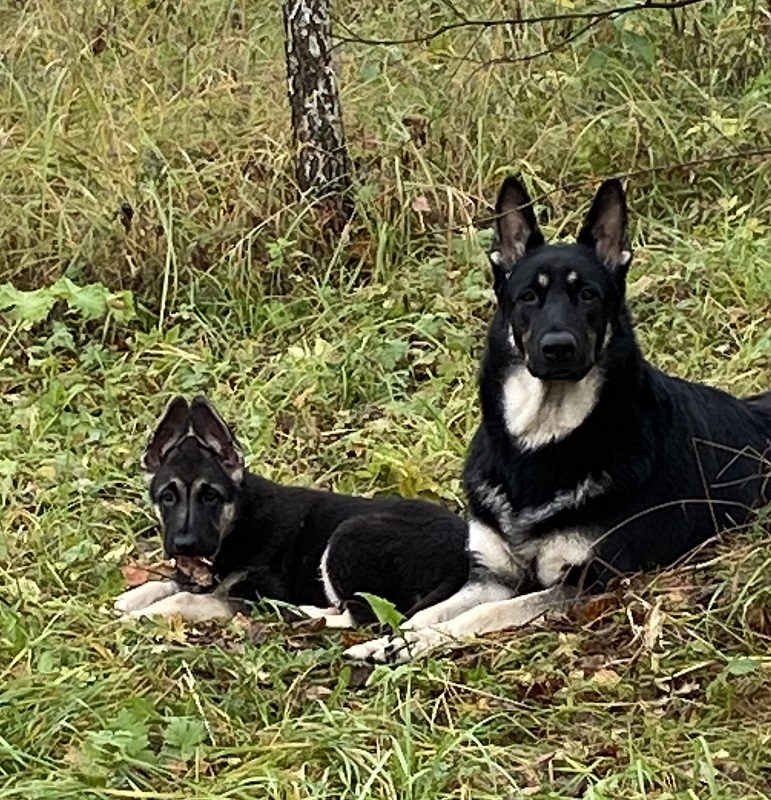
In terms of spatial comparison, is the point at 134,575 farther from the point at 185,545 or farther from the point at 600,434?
the point at 600,434

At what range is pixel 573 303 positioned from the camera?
17.7 feet

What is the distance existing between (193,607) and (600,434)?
Answer: 1587mm

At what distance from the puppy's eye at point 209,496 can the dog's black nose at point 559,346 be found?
1530 mm

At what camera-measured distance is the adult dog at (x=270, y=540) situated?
5859mm

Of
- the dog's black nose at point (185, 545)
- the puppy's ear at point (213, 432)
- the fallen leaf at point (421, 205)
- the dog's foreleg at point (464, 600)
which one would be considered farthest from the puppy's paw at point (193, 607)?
the fallen leaf at point (421, 205)

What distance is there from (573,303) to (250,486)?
1.65 metres

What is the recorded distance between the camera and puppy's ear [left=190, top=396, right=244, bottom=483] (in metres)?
6.25

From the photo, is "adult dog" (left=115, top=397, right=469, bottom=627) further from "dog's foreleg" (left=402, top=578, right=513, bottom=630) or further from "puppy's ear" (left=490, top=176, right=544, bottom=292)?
"puppy's ear" (left=490, top=176, right=544, bottom=292)

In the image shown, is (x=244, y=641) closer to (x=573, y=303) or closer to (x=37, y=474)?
(x=573, y=303)

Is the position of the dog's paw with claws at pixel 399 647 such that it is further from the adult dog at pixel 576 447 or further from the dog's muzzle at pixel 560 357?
the dog's muzzle at pixel 560 357

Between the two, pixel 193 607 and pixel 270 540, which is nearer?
pixel 193 607

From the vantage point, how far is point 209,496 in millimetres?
6113

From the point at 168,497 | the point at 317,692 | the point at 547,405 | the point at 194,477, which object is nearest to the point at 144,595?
the point at 168,497

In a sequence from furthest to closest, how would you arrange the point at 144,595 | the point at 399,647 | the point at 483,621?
the point at 144,595, the point at 483,621, the point at 399,647
